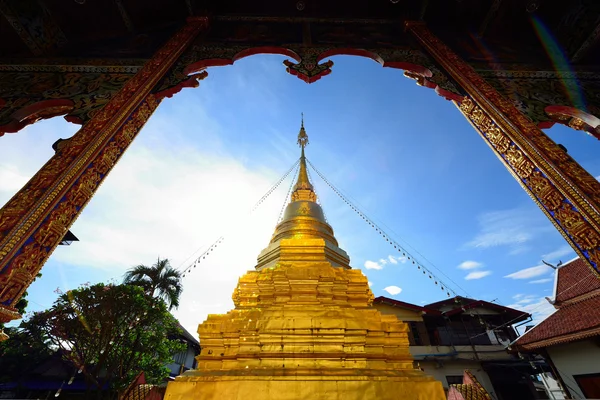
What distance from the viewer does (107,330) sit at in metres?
11.3

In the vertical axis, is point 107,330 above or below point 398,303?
below

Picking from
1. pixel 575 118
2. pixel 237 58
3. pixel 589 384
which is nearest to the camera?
pixel 575 118

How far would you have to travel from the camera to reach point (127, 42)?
508 cm

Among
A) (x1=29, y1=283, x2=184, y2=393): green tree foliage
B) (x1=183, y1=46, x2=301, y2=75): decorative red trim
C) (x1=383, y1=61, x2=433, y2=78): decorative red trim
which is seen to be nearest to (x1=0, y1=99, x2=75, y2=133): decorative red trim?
(x1=183, y1=46, x2=301, y2=75): decorative red trim

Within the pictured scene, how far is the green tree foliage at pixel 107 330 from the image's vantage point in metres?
11.4

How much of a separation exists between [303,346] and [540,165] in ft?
10.7

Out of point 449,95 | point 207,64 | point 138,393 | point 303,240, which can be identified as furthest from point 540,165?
point 138,393

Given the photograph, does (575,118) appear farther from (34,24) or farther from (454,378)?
(454,378)

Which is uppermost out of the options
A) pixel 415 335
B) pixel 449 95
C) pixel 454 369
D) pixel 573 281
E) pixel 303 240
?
pixel 449 95

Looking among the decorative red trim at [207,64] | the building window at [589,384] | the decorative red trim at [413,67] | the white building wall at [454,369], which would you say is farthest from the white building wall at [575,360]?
the decorative red trim at [207,64]

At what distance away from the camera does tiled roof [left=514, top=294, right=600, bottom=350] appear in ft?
23.7

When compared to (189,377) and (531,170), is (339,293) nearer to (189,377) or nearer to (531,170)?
(189,377)

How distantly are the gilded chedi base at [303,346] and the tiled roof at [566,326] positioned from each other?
7580mm

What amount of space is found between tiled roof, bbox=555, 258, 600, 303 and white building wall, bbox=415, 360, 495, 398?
23.0ft
